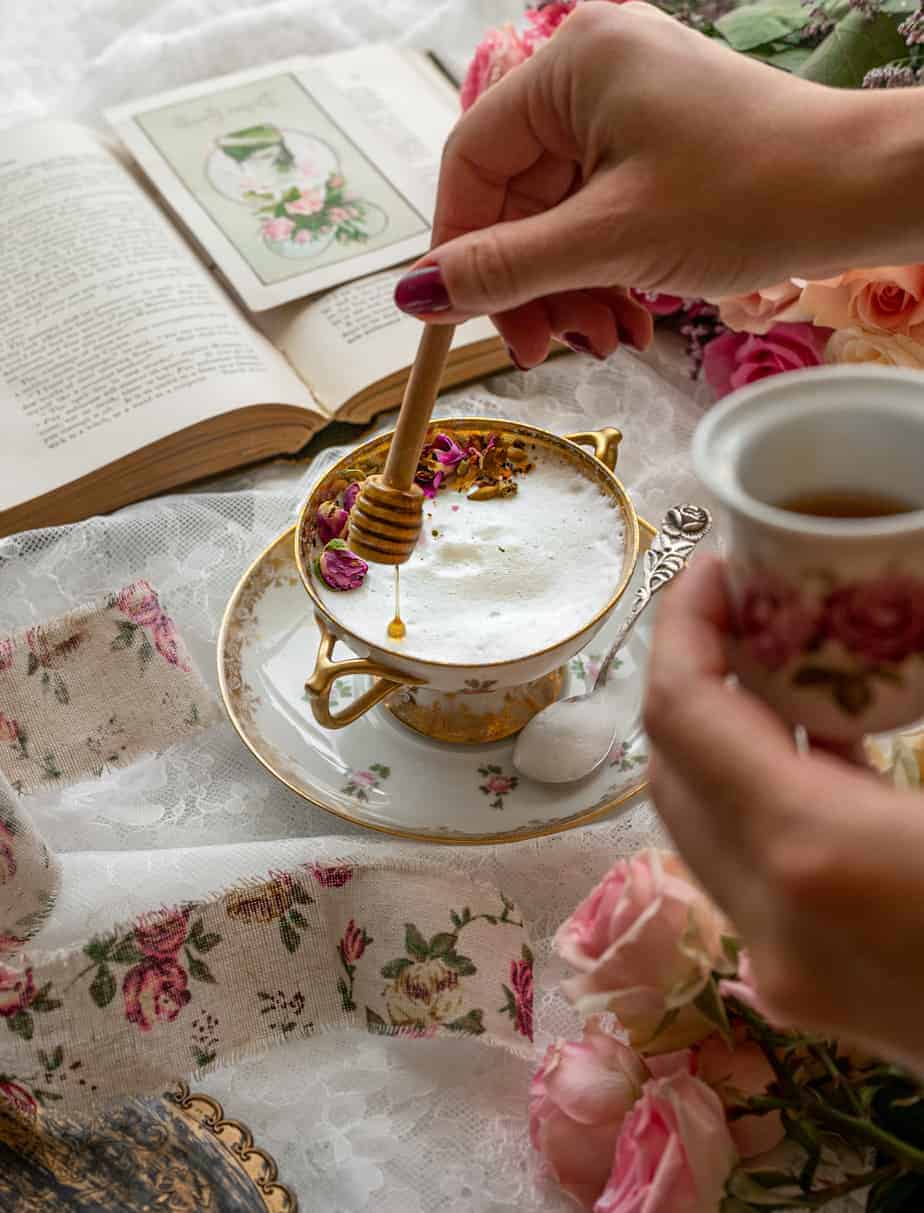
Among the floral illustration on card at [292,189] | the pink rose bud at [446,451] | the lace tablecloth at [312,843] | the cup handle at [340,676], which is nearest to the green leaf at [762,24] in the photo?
the lace tablecloth at [312,843]

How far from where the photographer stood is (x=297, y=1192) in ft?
2.37

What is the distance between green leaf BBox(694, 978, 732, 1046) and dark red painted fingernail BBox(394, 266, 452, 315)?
415 millimetres

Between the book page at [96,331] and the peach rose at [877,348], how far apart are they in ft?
1.62

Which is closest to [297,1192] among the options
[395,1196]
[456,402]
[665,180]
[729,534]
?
[395,1196]

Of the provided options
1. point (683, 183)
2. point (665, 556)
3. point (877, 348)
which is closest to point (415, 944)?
point (665, 556)

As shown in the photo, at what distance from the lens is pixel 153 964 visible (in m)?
0.77

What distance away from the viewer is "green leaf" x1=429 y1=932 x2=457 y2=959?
2.56ft

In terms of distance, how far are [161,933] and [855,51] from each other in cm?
94

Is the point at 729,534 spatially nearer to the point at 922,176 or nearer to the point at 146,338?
the point at 922,176

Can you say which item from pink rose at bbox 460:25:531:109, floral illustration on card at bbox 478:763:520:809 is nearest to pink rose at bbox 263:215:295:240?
pink rose at bbox 460:25:531:109

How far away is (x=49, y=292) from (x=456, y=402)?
0.44 meters

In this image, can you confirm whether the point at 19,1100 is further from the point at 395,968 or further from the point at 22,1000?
the point at 395,968

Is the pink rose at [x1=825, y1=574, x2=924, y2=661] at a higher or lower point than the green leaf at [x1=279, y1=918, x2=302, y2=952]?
higher

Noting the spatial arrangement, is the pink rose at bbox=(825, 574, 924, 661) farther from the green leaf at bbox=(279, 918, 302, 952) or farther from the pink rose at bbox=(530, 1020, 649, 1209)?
the green leaf at bbox=(279, 918, 302, 952)
